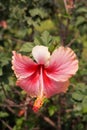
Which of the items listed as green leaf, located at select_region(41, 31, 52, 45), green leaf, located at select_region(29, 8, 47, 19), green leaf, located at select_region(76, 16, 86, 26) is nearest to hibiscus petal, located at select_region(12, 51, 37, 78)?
green leaf, located at select_region(41, 31, 52, 45)

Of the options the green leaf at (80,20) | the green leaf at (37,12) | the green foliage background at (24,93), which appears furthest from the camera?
the green leaf at (80,20)

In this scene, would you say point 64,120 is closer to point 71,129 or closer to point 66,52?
point 71,129

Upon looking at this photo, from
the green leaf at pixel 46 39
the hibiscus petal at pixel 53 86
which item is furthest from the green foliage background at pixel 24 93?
the hibiscus petal at pixel 53 86

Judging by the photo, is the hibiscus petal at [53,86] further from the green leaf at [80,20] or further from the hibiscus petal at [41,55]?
the green leaf at [80,20]

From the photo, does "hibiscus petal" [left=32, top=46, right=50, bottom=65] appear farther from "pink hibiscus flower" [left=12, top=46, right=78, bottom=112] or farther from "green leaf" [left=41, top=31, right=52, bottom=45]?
"green leaf" [left=41, top=31, right=52, bottom=45]

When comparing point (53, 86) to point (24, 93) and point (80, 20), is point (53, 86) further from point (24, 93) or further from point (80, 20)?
→ point (80, 20)

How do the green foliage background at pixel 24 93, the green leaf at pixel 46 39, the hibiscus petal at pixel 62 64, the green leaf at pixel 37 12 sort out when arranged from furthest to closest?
the green leaf at pixel 37 12, the green foliage background at pixel 24 93, the green leaf at pixel 46 39, the hibiscus petal at pixel 62 64
